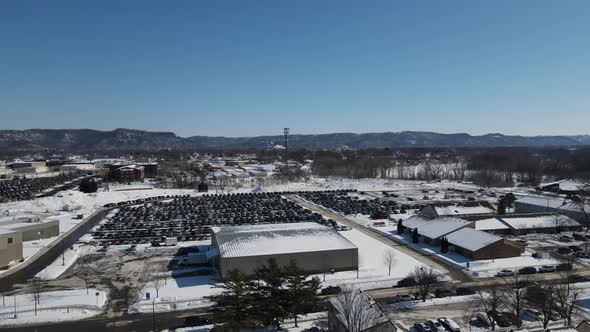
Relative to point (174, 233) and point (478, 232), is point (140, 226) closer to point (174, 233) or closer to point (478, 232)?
point (174, 233)

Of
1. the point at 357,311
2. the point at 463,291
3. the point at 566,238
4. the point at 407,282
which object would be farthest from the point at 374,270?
the point at 566,238

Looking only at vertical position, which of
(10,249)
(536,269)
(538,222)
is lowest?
(536,269)

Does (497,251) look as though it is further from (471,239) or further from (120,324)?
(120,324)

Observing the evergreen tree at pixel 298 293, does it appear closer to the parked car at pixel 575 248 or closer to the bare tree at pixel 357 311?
the bare tree at pixel 357 311

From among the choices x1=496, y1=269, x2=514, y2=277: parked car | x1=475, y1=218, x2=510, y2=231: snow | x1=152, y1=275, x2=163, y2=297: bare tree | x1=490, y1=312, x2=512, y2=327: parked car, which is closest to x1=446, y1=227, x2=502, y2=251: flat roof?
x1=496, y1=269, x2=514, y2=277: parked car

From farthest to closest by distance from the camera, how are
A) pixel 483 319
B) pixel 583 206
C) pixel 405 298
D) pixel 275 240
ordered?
pixel 583 206
pixel 275 240
pixel 405 298
pixel 483 319

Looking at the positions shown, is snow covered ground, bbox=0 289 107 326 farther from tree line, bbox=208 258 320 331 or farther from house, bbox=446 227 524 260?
house, bbox=446 227 524 260

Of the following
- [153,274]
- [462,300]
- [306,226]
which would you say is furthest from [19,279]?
[462,300]
